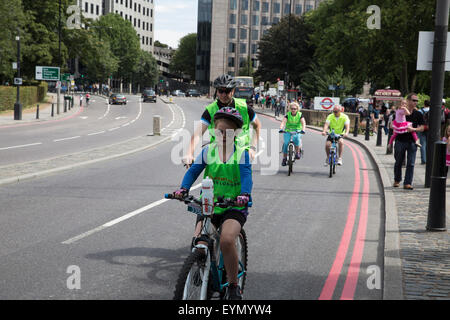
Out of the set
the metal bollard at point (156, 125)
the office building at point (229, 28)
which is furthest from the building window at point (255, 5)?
the metal bollard at point (156, 125)

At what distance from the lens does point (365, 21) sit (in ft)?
138

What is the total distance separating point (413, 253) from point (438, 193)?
5.35 feet

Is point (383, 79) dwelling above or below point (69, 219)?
above

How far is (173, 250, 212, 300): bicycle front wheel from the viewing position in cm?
393

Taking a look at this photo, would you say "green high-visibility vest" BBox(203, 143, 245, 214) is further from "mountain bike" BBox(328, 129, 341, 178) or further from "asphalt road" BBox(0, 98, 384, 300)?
"mountain bike" BBox(328, 129, 341, 178)

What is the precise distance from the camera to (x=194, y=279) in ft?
13.4

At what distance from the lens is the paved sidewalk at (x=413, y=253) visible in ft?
17.3

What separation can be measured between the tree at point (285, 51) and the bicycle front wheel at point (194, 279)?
7589 centimetres

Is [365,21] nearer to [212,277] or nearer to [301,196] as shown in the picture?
[301,196]

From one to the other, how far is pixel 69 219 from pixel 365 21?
3743 cm

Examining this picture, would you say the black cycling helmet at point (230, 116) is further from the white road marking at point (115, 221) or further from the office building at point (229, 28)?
the office building at point (229, 28)

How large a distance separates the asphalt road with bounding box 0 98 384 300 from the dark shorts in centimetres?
92
